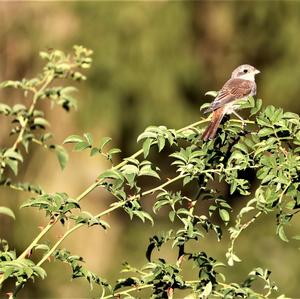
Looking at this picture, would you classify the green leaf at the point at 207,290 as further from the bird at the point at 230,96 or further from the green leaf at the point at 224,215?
the bird at the point at 230,96

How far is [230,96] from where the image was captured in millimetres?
5078

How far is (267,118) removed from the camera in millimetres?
3186

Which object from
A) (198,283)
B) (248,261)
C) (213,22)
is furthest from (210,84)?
(198,283)

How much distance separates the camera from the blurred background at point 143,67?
1047cm

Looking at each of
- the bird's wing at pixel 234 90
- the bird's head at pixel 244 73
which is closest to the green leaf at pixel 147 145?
the bird's wing at pixel 234 90

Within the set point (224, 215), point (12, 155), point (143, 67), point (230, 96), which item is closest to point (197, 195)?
point (224, 215)

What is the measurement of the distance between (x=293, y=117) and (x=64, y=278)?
779 cm

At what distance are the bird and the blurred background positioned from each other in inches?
177

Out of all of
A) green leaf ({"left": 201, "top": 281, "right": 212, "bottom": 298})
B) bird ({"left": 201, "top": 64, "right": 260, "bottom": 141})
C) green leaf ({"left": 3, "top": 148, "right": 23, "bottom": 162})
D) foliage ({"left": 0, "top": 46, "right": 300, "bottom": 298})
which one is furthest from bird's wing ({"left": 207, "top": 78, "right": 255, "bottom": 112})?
green leaf ({"left": 201, "top": 281, "right": 212, "bottom": 298})

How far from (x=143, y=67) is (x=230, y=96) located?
5664 mm

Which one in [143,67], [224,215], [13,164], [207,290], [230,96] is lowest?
[207,290]

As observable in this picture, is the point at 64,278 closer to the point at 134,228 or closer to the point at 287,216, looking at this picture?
the point at 134,228

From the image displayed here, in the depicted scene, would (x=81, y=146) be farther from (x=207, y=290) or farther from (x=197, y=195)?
(x=207, y=290)

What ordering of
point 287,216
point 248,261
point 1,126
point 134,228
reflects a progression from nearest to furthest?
point 287,216 → point 248,261 → point 1,126 → point 134,228
